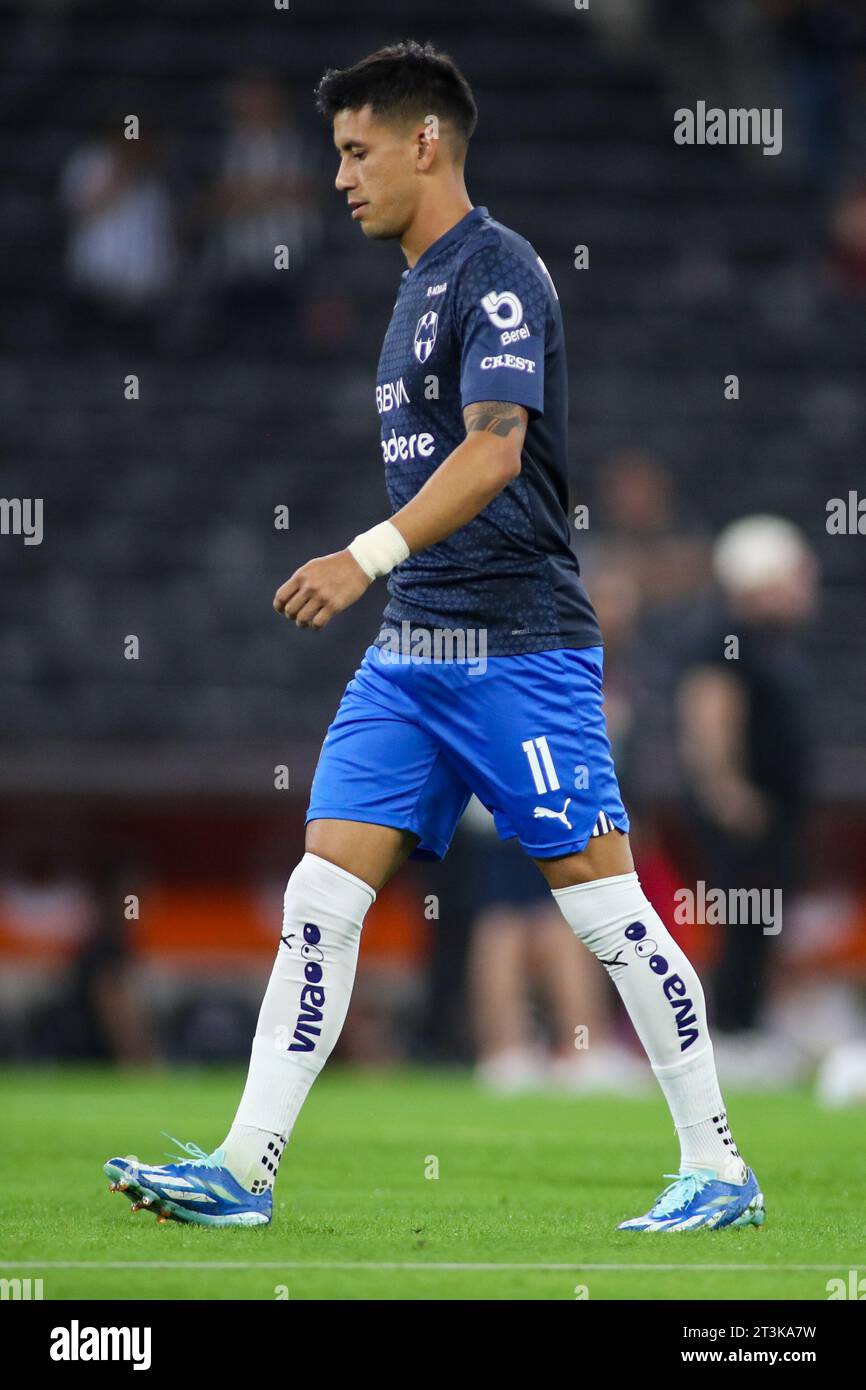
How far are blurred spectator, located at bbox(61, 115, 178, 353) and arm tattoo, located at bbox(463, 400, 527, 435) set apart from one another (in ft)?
38.5

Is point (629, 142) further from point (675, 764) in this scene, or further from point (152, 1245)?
point (152, 1245)

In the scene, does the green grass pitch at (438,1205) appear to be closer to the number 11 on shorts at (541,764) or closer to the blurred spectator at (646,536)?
the number 11 on shorts at (541,764)

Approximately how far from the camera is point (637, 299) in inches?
676

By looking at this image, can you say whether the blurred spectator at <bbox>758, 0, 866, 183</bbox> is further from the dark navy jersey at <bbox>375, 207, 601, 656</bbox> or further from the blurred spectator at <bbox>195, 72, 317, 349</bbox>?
the dark navy jersey at <bbox>375, 207, 601, 656</bbox>

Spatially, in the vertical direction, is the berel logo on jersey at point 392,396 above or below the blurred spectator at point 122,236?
below

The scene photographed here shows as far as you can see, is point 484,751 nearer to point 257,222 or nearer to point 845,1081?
point 845,1081

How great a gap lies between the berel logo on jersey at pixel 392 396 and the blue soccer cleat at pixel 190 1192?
1.64 meters

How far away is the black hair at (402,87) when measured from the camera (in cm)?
488

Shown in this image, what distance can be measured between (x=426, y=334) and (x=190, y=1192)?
1862 mm

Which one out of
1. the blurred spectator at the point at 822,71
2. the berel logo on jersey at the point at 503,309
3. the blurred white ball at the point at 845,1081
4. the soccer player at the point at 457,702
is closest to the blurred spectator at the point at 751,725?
the blurred white ball at the point at 845,1081

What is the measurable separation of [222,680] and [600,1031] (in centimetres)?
478

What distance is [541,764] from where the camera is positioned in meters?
4.68

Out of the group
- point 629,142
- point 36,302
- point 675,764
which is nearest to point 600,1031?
point 675,764

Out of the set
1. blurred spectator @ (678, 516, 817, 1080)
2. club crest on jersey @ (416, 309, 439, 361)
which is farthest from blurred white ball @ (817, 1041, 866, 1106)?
club crest on jersey @ (416, 309, 439, 361)
